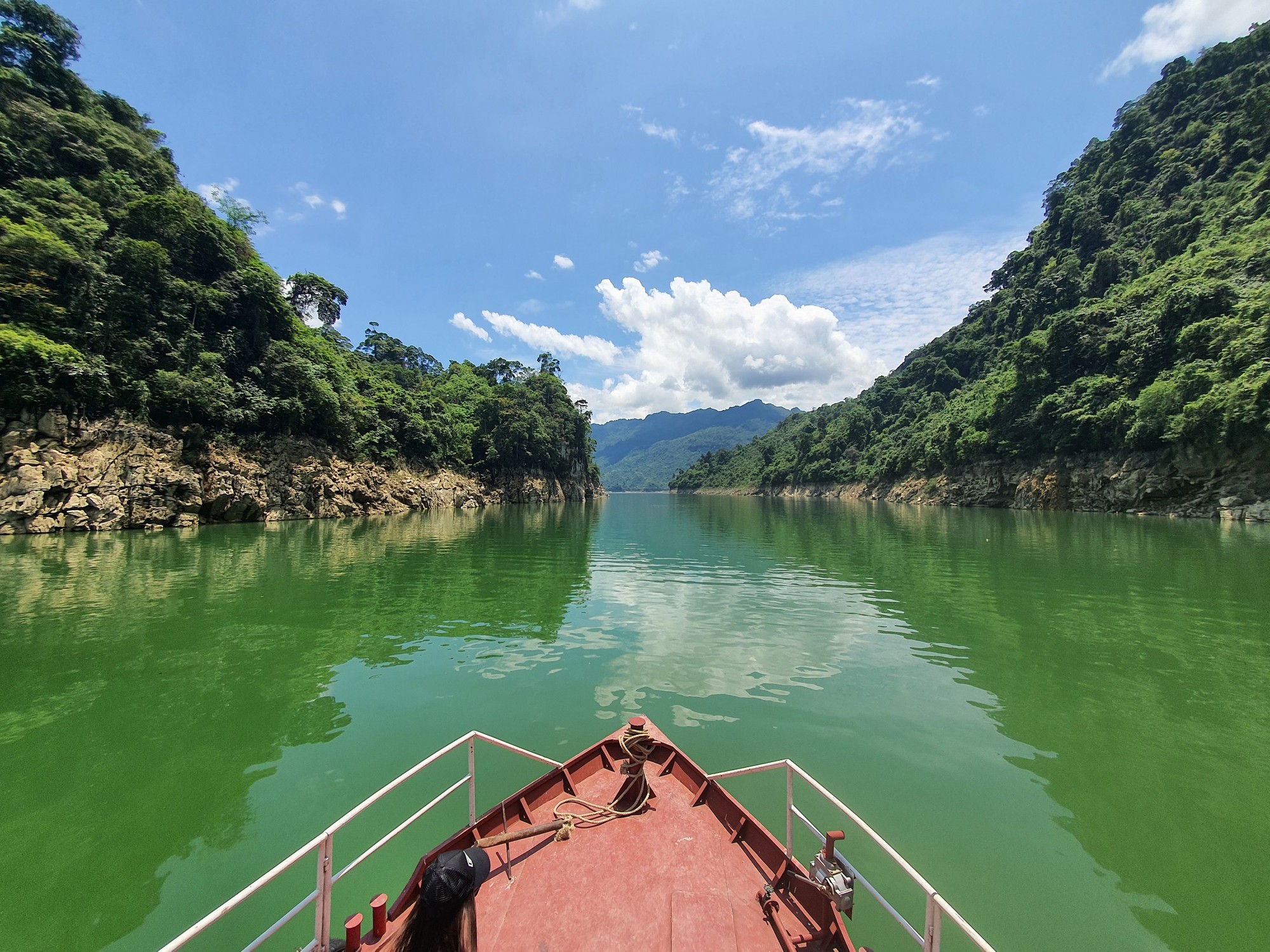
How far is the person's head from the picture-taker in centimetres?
281

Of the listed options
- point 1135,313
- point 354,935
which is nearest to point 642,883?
point 354,935

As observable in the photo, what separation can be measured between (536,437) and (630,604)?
58.8 m

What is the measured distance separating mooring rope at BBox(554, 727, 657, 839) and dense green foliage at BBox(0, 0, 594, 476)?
35620mm

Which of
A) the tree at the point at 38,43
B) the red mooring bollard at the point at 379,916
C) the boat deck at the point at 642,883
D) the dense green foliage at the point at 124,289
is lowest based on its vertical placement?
the boat deck at the point at 642,883

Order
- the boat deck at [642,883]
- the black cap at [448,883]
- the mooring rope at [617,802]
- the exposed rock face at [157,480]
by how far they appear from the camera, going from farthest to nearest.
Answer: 1. the exposed rock face at [157,480]
2. the mooring rope at [617,802]
3. the boat deck at [642,883]
4. the black cap at [448,883]

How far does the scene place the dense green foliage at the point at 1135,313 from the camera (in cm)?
3266

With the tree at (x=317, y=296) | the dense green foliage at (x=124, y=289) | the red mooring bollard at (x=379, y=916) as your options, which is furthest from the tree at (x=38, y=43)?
the red mooring bollard at (x=379, y=916)

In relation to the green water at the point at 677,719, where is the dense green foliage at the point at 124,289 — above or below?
above

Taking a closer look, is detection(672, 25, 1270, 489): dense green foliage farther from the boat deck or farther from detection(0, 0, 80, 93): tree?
detection(0, 0, 80, 93): tree

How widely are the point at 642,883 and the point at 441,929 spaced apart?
1675 mm

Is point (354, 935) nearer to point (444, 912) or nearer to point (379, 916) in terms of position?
point (379, 916)

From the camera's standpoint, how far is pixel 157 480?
1155 inches

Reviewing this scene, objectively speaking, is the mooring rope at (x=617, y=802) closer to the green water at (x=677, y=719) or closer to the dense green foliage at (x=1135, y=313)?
the green water at (x=677, y=719)

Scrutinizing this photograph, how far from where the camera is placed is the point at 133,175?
A: 114ft
